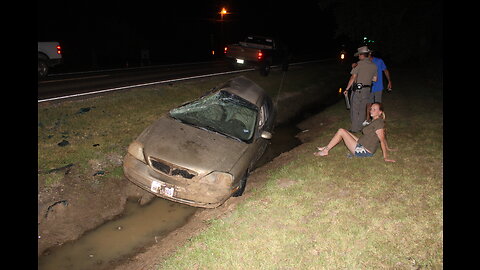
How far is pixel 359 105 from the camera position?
754 cm

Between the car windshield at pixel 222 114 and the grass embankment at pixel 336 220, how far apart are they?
104cm

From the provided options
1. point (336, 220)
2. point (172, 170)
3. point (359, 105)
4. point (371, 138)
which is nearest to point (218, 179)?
point (172, 170)

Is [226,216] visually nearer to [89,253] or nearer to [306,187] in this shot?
[306,187]

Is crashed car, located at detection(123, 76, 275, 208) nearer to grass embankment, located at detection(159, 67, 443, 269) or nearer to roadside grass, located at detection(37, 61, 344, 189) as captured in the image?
grass embankment, located at detection(159, 67, 443, 269)

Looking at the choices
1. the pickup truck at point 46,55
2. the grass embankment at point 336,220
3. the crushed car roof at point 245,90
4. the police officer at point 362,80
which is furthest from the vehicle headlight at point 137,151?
the pickup truck at point 46,55

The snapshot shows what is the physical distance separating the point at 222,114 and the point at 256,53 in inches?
436

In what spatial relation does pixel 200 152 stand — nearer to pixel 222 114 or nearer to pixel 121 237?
pixel 222 114

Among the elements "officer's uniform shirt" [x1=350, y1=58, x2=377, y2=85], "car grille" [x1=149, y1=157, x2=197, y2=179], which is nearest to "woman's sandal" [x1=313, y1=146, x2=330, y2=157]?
"officer's uniform shirt" [x1=350, y1=58, x2=377, y2=85]

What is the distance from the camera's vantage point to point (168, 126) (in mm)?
5566

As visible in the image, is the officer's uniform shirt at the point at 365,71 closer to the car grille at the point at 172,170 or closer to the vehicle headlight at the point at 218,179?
the vehicle headlight at the point at 218,179

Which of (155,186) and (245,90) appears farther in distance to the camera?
(245,90)

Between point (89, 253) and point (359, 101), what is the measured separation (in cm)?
611

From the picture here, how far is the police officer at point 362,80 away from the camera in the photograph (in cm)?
723

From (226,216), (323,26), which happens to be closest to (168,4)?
(226,216)
